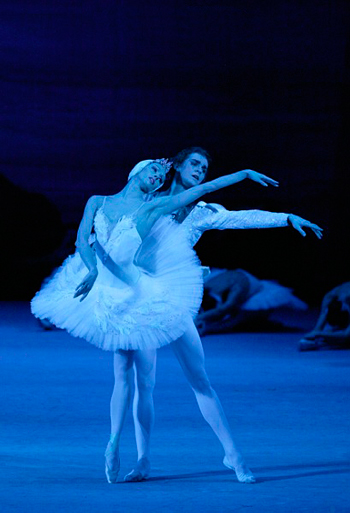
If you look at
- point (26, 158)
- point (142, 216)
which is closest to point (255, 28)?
point (26, 158)

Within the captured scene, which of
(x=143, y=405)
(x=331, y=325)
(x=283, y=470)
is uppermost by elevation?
(x=143, y=405)

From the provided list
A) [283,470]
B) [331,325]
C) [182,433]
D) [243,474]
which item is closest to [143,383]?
[243,474]

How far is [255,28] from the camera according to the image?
9414mm

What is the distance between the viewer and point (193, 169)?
10.9ft

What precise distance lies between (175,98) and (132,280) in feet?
21.3

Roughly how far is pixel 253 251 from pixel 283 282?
46 cm

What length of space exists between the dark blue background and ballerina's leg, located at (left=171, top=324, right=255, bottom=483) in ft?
21.3

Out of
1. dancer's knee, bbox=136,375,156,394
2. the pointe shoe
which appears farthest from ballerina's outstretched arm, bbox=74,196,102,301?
the pointe shoe

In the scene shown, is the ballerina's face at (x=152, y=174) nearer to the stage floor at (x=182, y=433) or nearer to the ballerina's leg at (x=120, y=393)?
the ballerina's leg at (x=120, y=393)

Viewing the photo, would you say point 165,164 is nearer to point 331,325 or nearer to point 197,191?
point 197,191

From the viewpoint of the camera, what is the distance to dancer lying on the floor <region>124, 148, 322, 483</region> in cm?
324

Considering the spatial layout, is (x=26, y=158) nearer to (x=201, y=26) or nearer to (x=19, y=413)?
(x=201, y=26)

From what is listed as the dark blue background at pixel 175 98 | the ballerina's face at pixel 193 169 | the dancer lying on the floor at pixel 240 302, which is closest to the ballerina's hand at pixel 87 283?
the ballerina's face at pixel 193 169

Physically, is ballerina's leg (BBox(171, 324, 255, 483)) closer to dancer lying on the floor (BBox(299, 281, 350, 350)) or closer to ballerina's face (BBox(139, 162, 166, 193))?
ballerina's face (BBox(139, 162, 166, 193))
